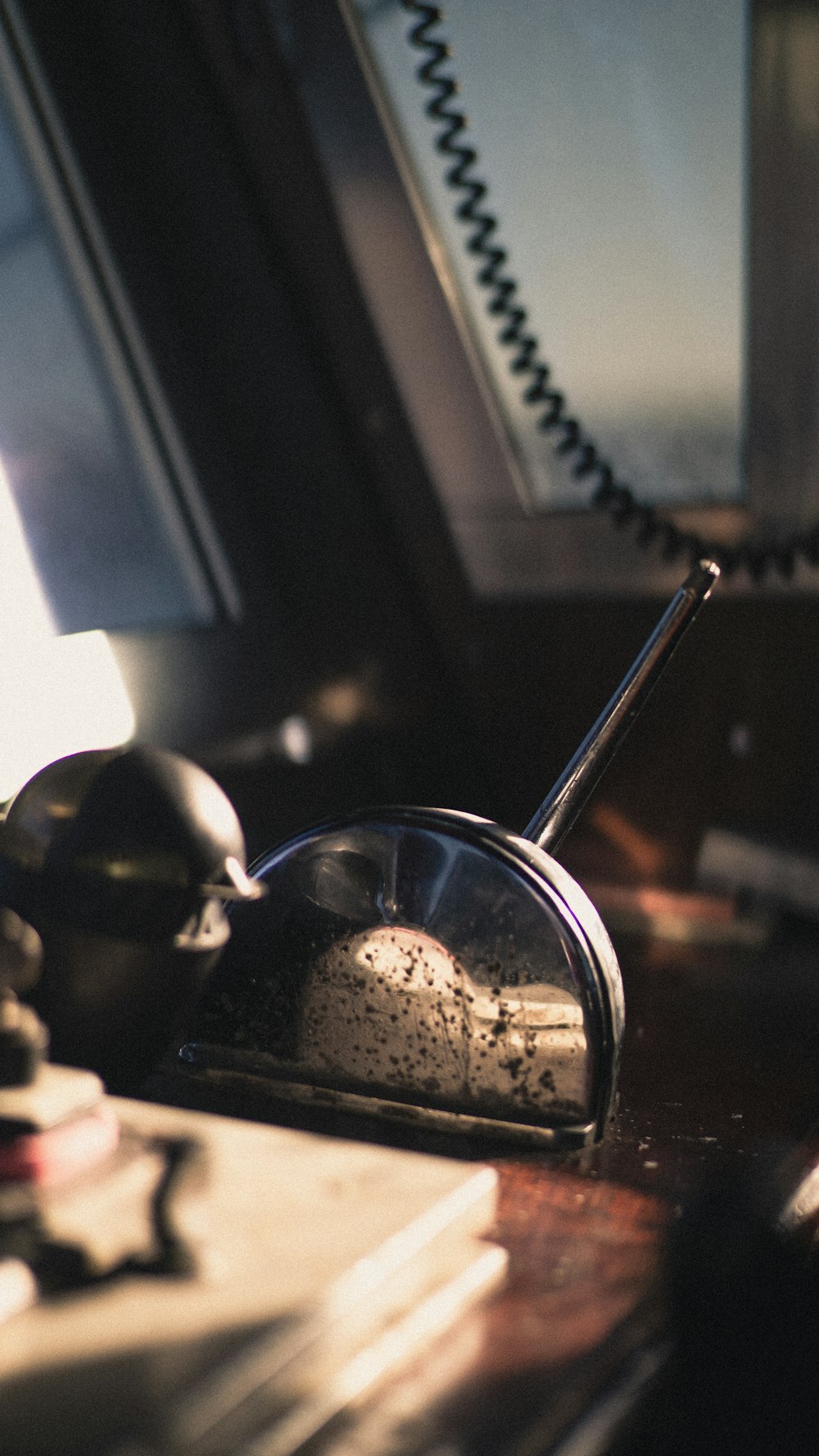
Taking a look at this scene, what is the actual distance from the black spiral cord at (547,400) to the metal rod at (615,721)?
524mm

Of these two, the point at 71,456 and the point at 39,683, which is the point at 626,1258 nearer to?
the point at 39,683

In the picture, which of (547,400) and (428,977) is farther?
(547,400)

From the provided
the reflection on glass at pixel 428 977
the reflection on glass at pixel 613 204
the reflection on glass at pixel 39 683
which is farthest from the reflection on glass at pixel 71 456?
the reflection on glass at pixel 428 977

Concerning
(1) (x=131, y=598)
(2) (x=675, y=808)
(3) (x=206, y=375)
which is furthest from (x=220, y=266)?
(2) (x=675, y=808)

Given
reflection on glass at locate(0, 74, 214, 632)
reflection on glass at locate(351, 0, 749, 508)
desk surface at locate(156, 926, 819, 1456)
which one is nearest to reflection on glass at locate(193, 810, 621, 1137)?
desk surface at locate(156, 926, 819, 1456)

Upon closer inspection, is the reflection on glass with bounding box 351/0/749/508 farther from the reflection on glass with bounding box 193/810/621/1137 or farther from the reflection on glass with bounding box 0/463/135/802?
the reflection on glass with bounding box 193/810/621/1137

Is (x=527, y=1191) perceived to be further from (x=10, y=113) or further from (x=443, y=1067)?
(x=10, y=113)

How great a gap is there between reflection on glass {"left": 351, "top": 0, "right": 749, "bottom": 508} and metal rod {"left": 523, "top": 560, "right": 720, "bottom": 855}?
70cm

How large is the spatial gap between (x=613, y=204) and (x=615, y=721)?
2.85 ft

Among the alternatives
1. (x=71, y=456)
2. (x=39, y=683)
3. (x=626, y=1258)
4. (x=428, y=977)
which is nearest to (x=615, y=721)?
(x=428, y=977)

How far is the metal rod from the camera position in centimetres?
78

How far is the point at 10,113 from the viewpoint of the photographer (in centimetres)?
137

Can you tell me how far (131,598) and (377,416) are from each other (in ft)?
1.21

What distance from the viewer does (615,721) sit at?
796 mm
